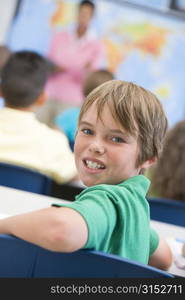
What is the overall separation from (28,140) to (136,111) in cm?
129

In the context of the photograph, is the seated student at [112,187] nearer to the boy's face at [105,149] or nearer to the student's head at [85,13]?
the boy's face at [105,149]

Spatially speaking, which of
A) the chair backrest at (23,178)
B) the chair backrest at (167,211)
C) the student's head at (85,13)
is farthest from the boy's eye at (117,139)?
the student's head at (85,13)

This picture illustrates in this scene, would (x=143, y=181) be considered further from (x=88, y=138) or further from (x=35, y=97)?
(x=35, y=97)

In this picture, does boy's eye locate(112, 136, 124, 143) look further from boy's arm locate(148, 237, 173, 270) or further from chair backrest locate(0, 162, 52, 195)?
chair backrest locate(0, 162, 52, 195)

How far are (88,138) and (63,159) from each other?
122 cm

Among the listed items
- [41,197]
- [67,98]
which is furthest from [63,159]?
[67,98]

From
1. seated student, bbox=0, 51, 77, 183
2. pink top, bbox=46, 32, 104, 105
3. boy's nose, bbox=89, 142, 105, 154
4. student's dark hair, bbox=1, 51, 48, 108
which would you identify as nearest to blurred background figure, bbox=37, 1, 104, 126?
pink top, bbox=46, 32, 104, 105

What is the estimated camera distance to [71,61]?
18.7 ft

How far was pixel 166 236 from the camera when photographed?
5.43 ft

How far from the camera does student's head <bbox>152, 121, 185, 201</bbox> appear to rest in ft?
7.93

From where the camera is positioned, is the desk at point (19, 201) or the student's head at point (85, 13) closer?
the desk at point (19, 201)

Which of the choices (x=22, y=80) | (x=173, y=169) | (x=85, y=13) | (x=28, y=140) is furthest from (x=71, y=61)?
(x=173, y=169)

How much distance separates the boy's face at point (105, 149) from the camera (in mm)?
1253

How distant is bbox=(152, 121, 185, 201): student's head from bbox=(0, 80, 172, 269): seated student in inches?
39.0
